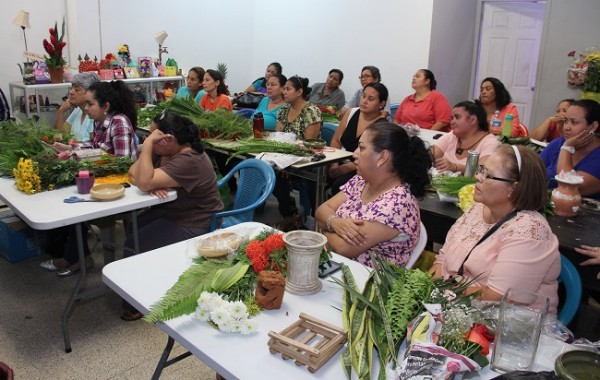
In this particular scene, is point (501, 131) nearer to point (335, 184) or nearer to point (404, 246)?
point (335, 184)

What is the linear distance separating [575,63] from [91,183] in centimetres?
603

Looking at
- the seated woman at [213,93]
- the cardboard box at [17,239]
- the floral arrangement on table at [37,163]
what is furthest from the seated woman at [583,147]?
the cardboard box at [17,239]

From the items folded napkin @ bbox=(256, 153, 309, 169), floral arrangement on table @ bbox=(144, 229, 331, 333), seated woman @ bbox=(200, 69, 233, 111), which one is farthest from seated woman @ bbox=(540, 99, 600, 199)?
seated woman @ bbox=(200, 69, 233, 111)

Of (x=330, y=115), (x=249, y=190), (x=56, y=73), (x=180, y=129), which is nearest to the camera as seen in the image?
(x=180, y=129)

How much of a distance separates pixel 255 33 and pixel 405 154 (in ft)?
25.2

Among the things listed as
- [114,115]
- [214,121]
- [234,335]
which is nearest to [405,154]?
[234,335]

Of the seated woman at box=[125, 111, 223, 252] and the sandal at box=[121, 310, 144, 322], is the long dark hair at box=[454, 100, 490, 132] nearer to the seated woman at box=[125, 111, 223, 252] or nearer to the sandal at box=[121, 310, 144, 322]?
the seated woman at box=[125, 111, 223, 252]

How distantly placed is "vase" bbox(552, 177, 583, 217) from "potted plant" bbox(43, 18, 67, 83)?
6.08m

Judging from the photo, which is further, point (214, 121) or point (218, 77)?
point (218, 77)

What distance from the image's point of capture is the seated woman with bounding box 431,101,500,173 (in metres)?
3.75

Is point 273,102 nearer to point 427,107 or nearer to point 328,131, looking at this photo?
point 328,131

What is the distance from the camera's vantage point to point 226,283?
5.22ft

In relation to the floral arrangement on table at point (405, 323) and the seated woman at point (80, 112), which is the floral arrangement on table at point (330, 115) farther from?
the floral arrangement on table at point (405, 323)

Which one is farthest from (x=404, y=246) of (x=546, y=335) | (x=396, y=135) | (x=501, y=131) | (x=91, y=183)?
(x=501, y=131)
